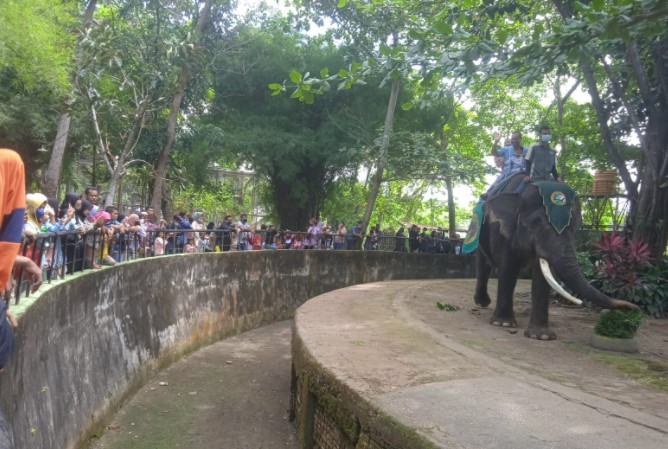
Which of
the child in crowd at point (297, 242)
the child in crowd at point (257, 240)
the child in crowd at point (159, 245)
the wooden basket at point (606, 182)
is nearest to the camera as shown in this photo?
the child in crowd at point (159, 245)

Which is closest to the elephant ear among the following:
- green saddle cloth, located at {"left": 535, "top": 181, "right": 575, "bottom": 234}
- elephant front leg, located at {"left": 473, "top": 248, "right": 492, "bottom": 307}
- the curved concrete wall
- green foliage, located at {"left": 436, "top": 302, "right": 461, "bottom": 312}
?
green saddle cloth, located at {"left": 535, "top": 181, "right": 575, "bottom": 234}

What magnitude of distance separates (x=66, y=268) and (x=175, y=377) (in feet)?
10.4

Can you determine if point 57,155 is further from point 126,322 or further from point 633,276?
point 633,276

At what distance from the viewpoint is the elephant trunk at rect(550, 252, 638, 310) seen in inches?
243

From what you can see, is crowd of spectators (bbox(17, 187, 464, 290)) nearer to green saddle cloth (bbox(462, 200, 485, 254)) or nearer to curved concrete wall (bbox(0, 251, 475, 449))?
curved concrete wall (bbox(0, 251, 475, 449))

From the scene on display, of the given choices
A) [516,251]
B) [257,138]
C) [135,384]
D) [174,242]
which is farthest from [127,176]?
[516,251]

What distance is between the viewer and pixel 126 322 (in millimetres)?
7320

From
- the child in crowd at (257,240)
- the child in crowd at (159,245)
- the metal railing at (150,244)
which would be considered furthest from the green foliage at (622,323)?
the child in crowd at (257,240)

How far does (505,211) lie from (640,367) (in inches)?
113

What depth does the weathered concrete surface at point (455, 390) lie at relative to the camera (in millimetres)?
3258

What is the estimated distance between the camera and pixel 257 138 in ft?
60.1

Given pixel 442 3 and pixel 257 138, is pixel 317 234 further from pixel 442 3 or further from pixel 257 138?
pixel 442 3

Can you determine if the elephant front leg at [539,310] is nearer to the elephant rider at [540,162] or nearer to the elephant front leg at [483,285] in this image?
the elephant rider at [540,162]

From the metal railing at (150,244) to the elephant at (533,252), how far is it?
509 centimetres
